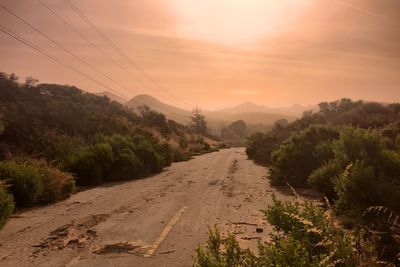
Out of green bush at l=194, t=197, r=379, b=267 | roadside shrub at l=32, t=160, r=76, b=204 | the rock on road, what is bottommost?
the rock on road

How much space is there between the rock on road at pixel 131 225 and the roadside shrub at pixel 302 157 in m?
1.39

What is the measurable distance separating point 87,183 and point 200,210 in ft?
24.2

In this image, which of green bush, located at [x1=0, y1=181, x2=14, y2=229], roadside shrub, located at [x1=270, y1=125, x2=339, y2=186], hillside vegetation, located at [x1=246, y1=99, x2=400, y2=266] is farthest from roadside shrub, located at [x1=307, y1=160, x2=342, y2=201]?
green bush, located at [x1=0, y1=181, x2=14, y2=229]

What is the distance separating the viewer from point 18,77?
44656mm

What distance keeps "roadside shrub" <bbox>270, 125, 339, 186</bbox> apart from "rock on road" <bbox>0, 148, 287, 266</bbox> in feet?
4.57

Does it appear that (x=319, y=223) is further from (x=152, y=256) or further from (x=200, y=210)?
(x=200, y=210)

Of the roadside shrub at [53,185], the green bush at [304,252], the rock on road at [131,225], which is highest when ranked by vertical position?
the green bush at [304,252]

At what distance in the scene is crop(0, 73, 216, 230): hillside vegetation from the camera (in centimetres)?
1162

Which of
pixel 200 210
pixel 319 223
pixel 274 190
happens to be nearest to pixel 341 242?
pixel 319 223

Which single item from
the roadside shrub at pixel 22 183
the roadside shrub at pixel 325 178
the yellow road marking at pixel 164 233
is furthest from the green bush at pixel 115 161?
the roadside shrub at pixel 325 178

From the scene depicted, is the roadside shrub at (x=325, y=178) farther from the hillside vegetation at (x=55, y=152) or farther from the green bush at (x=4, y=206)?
the green bush at (x=4, y=206)

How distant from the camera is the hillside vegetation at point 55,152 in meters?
11.6

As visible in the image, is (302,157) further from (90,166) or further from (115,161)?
(90,166)

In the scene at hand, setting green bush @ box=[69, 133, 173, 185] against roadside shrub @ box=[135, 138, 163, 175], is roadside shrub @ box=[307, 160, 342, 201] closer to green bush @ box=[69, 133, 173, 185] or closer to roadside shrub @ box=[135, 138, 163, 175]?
green bush @ box=[69, 133, 173, 185]
